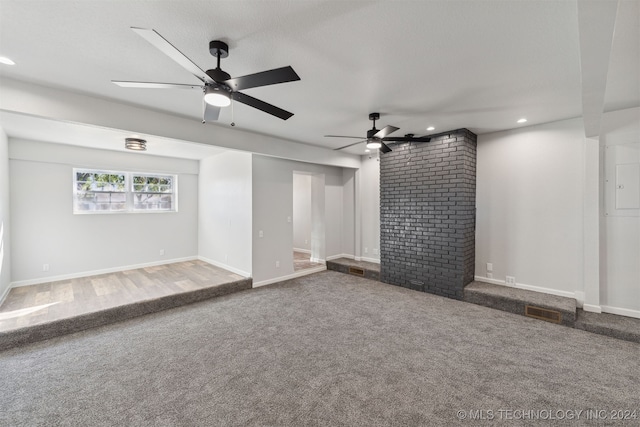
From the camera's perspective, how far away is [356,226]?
6809 mm

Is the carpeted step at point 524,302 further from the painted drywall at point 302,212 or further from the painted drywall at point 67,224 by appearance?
the painted drywall at point 67,224

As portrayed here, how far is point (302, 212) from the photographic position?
8.75 m

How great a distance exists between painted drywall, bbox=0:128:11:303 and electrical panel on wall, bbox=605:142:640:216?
8.82m

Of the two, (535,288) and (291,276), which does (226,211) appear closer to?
(291,276)

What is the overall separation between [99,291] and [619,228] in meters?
7.97

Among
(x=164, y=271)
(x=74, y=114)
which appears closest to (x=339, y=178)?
(x=164, y=271)

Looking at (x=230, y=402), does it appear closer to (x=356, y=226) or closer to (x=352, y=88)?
(x=352, y=88)

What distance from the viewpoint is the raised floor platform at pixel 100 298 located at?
327 cm

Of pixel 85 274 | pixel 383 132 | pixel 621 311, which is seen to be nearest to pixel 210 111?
pixel 383 132

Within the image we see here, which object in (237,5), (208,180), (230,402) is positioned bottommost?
(230,402)

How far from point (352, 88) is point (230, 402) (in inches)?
127

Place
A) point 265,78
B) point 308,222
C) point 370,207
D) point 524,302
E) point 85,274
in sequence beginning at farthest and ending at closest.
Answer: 1. point 308,222
2. point 370,207
3. point 85,274
4. point 524,302
5. point 265,78

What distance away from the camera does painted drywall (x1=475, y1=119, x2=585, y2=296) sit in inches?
156

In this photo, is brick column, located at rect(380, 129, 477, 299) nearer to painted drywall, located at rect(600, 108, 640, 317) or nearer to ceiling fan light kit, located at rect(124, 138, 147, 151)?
painted drywall, located at rect(600, 108, 640, 317)
